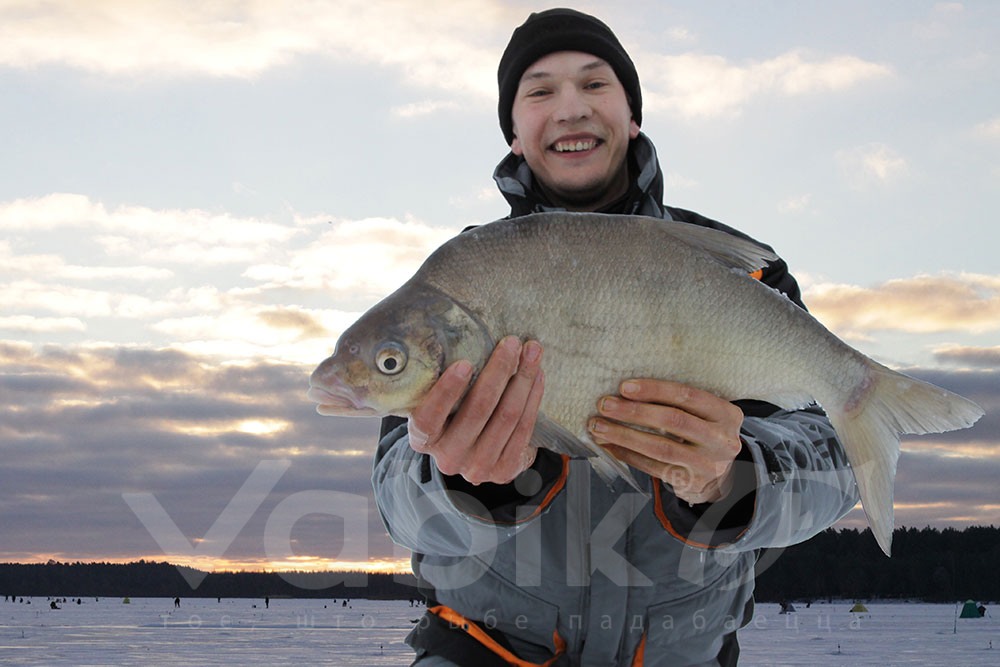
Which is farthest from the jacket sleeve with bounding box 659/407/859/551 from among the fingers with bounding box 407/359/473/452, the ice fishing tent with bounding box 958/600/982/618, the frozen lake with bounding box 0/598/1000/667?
the ice fishing tent with bounding box 958/600/982/618

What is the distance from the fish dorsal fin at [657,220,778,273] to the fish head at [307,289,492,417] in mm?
734

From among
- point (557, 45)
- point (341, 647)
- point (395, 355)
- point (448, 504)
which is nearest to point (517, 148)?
point (557, 45)

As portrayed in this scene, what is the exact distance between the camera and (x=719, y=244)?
3.18 metres

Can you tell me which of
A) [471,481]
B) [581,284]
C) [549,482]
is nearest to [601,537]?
[549,482]

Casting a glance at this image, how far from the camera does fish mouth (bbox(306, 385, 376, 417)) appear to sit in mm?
2955

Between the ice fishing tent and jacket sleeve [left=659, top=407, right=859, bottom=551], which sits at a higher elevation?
jacket sleeve [left=659, top=407, right=859, bottom=551]

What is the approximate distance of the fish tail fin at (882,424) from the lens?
315 cm

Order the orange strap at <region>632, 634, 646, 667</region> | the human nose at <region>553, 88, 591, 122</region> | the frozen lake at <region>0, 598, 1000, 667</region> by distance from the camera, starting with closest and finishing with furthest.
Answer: the orange strap at <region>632, 634, 646, 667</region>, the human nose at <region>553, 88, 591, 122</region>, the frozen lake at <region>0, 598, 1000, 667</region>

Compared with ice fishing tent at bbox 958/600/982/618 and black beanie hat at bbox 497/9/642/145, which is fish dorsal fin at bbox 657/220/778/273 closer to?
black beanie hat at bbox 497/9/642/145

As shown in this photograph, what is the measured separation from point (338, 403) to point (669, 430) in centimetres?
104

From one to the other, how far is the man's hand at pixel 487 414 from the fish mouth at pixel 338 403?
174 mm

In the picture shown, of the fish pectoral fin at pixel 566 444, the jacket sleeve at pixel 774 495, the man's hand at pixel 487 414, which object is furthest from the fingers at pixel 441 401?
the jacket sleeve at pixel 774 495

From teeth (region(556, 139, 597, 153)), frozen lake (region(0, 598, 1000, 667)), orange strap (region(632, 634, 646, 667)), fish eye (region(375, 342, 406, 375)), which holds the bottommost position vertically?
frozen lake (region(0, 598, 1000, 667))

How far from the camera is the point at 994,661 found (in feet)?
92.9
